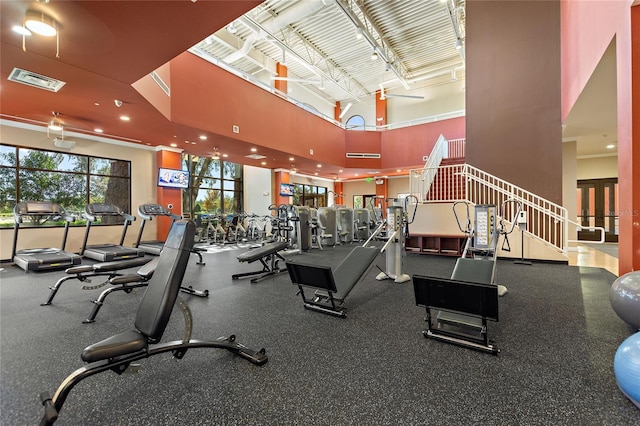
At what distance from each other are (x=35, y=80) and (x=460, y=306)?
674cm

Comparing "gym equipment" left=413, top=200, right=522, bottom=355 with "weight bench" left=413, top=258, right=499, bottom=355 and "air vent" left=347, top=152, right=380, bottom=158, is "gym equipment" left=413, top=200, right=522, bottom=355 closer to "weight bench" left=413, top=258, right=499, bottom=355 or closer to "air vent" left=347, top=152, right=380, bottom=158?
"weight bench" left=413, top=258, right=499, bottom=355

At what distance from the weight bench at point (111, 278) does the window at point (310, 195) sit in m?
11.8

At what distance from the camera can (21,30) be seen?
10.9 feet

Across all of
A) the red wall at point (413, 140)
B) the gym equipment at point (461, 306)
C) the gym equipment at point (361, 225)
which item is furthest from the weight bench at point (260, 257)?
the red wall at point (413, 140)

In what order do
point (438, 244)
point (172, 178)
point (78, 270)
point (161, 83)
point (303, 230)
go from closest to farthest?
point (78, 270) < point (161, 83) < point (438, 244) < point (303, 230) < point (172, 178)

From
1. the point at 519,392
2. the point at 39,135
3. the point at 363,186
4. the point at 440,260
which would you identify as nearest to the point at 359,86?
the point at 363,186

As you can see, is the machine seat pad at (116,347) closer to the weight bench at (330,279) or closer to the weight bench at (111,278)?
the weight bench at (111,278)

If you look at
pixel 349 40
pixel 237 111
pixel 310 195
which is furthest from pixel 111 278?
pixel 310 195

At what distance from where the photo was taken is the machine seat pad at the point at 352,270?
3.29 m

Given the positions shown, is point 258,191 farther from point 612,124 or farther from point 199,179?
point 612,124

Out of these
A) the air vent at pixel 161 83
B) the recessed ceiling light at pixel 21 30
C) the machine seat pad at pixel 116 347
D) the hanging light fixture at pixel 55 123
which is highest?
the air vent at pixel 161 83

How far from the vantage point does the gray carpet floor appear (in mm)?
1603

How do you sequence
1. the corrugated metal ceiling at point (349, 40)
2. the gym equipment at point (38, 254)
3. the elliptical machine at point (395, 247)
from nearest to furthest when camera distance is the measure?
1. the elliptical machine at point (395, 247)
2. the gym equipment at point (38, 254)
3. the corrugated metal ceiling at point (349, 40)

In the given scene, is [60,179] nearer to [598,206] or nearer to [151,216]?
[151,216]
